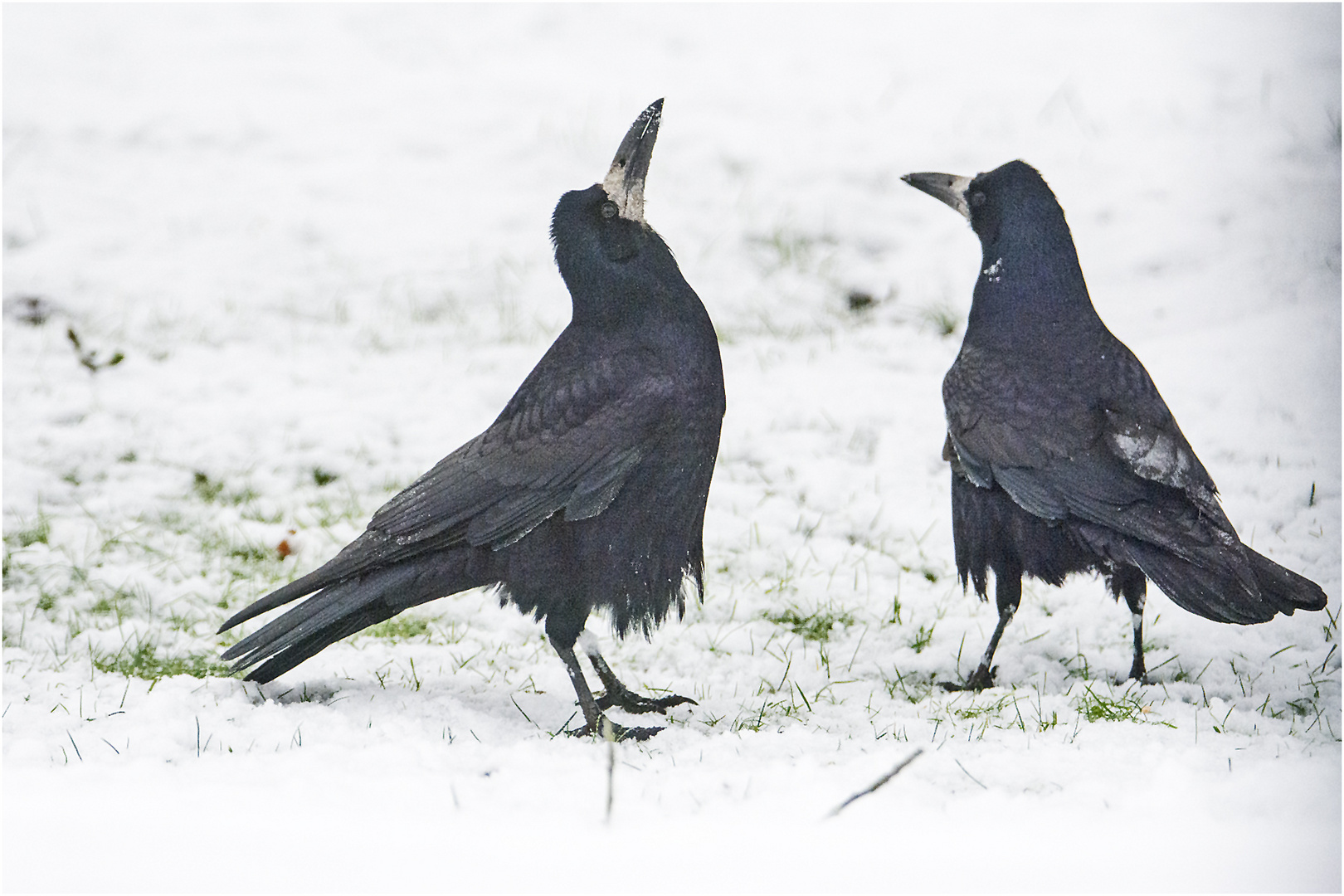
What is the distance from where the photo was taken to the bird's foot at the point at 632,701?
363 centimetres

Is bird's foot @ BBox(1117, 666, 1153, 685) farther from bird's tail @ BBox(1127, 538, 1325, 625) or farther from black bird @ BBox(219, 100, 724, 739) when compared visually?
black bird @ BBox(219, 100, 724, 739)

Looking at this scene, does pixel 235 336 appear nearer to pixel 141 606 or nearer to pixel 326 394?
pixel 326 394

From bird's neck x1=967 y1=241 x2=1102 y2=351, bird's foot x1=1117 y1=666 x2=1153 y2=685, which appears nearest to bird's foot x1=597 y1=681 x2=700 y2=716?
bird's foot x1=1117 y1=666 x2=1153 y2=685

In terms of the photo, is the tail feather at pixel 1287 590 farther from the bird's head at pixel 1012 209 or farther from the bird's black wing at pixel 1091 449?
the bird's head at pixel 1012 209

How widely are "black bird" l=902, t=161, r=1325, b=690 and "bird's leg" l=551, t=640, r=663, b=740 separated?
1.17 metres

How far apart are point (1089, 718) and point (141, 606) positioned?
326 centimetres

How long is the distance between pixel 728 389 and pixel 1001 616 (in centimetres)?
265

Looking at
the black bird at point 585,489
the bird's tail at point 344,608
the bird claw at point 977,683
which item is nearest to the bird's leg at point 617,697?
the black bird at point 585,489

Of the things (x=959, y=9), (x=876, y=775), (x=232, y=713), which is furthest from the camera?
(x=959, y=9)

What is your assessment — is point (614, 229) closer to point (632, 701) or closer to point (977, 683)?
point (632, 701)

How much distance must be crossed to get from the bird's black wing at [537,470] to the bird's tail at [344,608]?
4cm

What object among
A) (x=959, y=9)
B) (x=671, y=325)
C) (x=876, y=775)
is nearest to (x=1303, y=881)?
(x=876, y=775)

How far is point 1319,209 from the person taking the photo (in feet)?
23.6

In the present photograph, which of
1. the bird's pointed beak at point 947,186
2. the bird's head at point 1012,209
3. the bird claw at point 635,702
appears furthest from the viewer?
the bird's pointed beak at point 947,186
